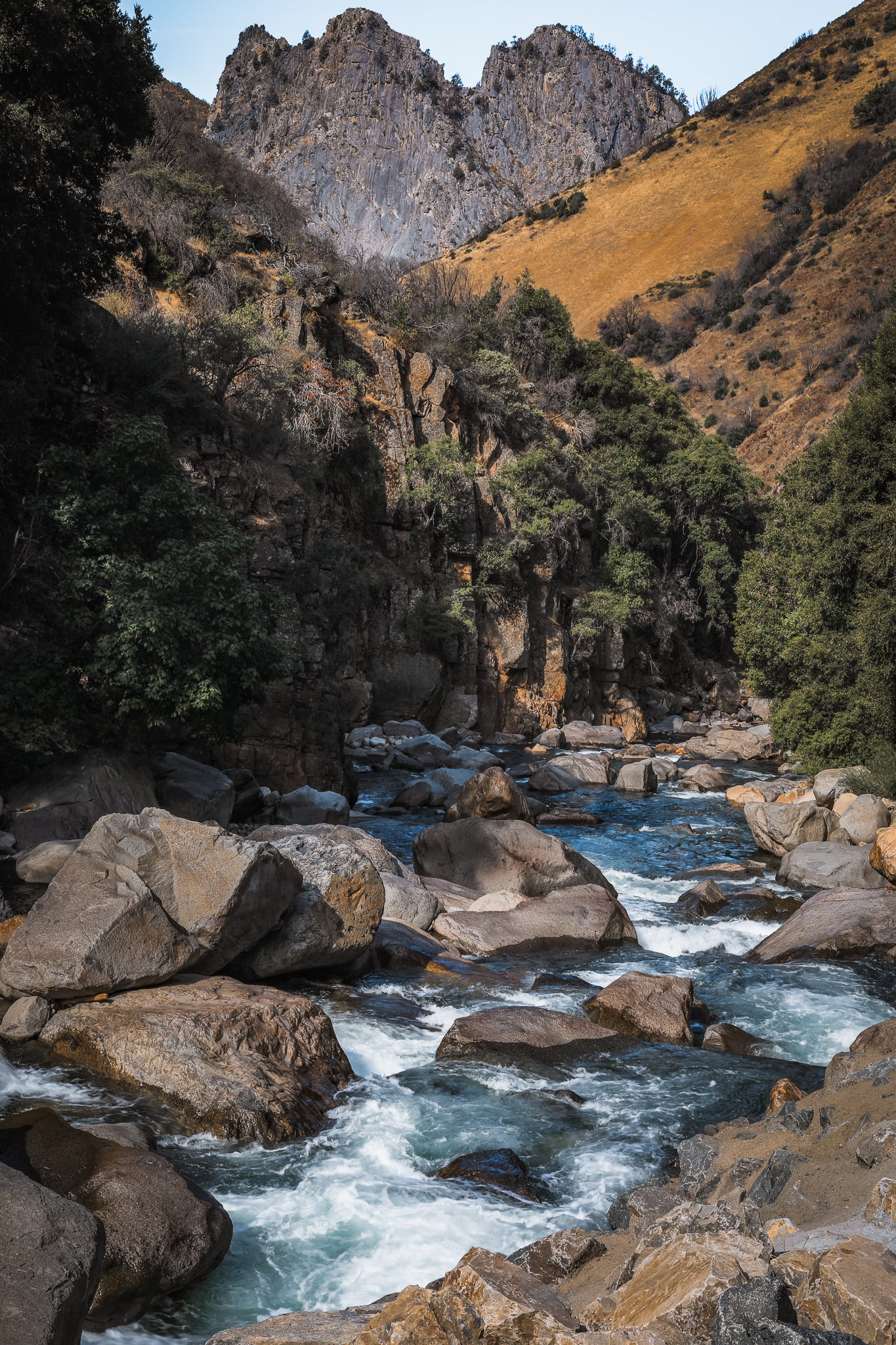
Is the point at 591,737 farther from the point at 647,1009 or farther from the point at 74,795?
the point at 647,1009

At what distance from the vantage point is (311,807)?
60.6 feet

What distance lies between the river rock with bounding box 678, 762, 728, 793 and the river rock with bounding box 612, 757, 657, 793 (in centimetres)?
112

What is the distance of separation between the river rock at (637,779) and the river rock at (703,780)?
3.66ft

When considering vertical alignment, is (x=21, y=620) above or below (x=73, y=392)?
below

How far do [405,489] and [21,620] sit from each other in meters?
23.7

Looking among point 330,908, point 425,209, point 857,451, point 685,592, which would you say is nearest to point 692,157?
point 425,209

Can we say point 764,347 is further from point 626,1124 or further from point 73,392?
point 626,1124

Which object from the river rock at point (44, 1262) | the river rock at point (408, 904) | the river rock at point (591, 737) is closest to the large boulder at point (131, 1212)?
the river rock at point (44, 1262)

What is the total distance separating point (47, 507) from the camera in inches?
566

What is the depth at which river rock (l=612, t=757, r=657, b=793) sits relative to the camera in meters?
26.4

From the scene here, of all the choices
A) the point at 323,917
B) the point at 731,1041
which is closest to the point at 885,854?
the point at 731,1041

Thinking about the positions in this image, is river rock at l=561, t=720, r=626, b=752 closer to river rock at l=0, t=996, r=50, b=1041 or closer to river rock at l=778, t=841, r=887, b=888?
river rock at l=778, t=841, r=887, b=888

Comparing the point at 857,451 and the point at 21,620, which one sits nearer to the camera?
the point at 21,620

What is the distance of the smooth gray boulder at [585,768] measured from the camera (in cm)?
2814
